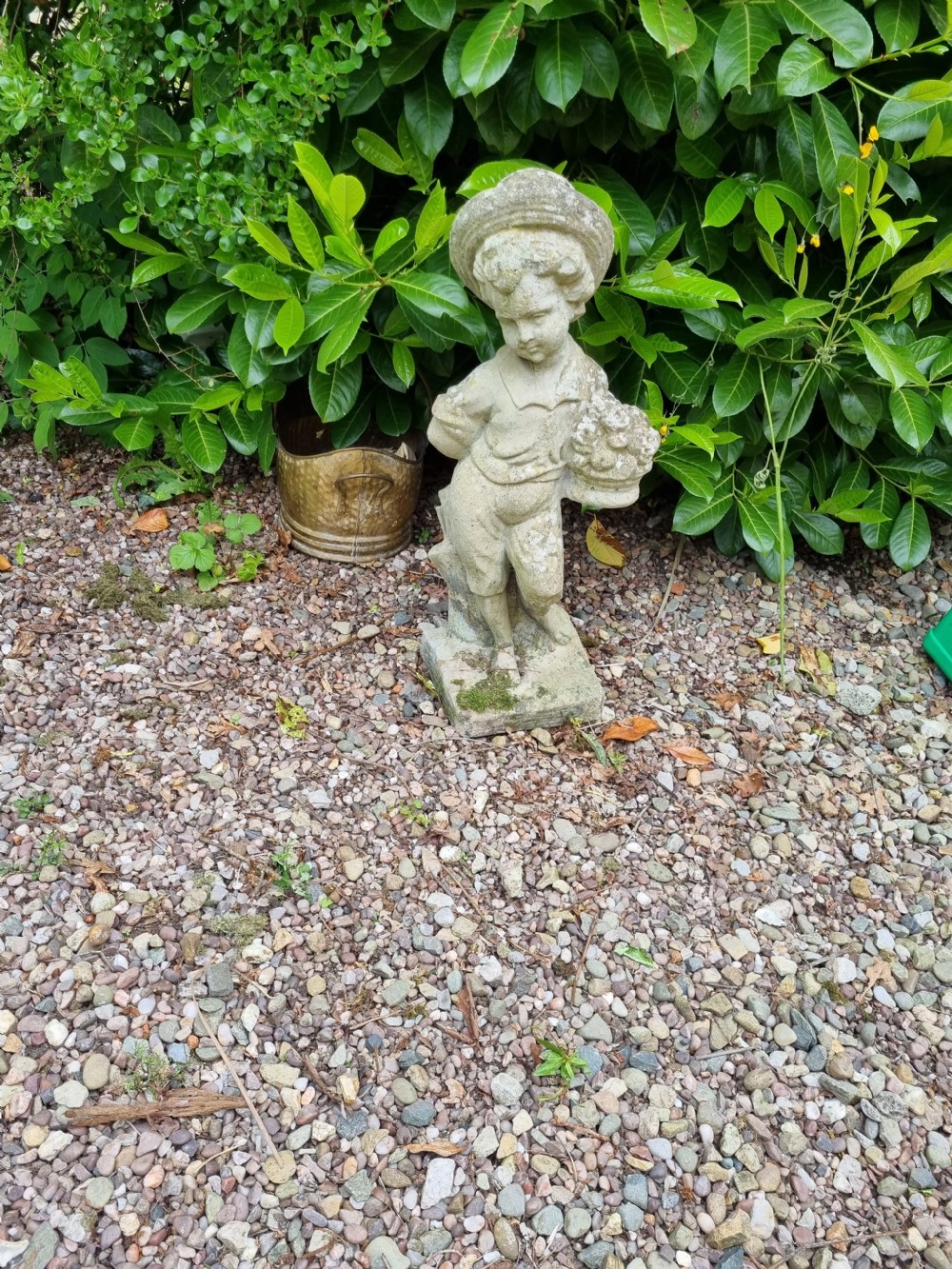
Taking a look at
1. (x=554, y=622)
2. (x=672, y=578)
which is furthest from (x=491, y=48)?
(x=672, y=578)

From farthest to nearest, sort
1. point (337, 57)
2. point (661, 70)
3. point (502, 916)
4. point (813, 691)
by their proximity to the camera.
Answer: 1. point (813, 691)
2. point (337, 57)
3. point (661, 70)
4. point (502, 916)

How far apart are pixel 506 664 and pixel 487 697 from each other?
113mm

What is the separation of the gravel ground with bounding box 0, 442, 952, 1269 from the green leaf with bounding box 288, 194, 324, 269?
1.00 m

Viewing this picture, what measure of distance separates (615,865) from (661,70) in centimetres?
199

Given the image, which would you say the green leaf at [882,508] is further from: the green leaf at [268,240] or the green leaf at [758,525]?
the green leaf at [268,240]

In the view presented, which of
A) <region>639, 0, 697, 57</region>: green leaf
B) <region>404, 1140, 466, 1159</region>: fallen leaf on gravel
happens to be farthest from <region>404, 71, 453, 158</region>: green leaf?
<region>404, 1140, 466, 1159</region>: fallen leaf on gravel

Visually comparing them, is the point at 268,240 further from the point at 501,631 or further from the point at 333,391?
the point at 501,631

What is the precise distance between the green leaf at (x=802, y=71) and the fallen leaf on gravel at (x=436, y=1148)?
2476 mm

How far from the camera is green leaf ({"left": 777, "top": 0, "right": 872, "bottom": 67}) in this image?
2326 mm

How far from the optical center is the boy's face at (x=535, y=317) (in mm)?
2031

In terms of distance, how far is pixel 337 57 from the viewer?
8.59 ft

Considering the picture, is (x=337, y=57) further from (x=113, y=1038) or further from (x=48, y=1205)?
(x=48, y=1205)

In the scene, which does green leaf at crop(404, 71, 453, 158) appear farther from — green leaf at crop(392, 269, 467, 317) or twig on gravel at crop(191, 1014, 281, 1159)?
twig on gravel at crop(191, 1014, 281, 1159)

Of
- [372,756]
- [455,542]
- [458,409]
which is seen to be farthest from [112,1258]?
[458,409]
